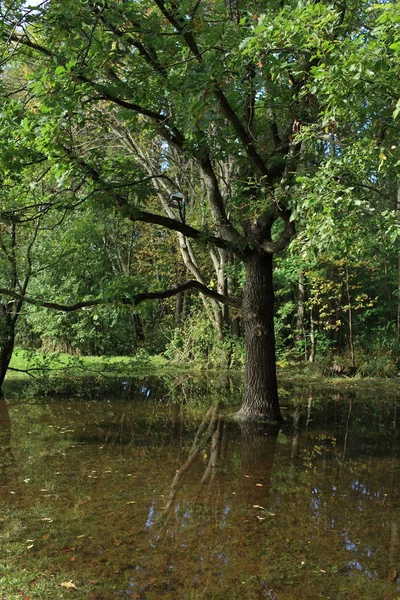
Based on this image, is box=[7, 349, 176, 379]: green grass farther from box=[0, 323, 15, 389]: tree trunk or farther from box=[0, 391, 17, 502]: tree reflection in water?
box=[0, 391, 17, 502]: tree reflection in water

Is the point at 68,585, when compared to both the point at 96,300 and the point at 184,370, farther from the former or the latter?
the point at 184,370

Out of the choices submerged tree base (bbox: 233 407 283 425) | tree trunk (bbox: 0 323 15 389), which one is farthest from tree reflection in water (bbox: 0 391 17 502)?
submerged tree base (bbox: 233 407 283 425)

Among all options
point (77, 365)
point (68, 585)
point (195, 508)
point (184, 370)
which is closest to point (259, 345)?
point (195, 508)

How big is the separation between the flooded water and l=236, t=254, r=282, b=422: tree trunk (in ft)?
1.65

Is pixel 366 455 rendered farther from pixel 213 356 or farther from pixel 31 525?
pixel 213 356

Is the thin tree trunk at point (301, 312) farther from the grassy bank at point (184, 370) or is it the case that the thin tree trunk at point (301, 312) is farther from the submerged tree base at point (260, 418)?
the submerged tree base at point (260, 418)

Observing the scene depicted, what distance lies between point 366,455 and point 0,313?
25.2ft

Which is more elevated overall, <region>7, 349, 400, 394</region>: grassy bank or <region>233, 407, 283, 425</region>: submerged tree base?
<region>7, 349, 400, 394</region>: grassy bank

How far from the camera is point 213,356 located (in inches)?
717

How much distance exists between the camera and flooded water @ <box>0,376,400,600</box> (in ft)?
12.3

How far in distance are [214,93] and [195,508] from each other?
5.11 metres

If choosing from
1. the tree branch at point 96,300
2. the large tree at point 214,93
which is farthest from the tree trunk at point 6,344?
→ the large tree at point 214,93

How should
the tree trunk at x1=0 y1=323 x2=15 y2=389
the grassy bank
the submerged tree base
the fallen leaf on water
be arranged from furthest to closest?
1. the grassy bank
2. the tree trunk at x1=0 y1=323 x2=15 y2=389
3. the submerged tree base
4. the fallen leaf on water

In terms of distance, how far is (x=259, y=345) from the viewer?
31.2 feet
